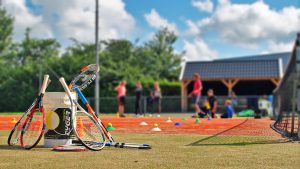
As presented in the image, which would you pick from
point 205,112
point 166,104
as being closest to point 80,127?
point 205,112

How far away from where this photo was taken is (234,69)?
131 ft

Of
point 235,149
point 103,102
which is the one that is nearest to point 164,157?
point 235,149

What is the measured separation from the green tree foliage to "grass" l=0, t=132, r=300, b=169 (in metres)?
28.4

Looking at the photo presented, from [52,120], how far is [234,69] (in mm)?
32477

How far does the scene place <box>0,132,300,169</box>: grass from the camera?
6.25 meters

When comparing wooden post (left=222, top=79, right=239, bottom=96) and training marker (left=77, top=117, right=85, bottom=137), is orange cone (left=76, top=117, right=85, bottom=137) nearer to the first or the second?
training marker (left=77, top=117, right=85, bottom=137)

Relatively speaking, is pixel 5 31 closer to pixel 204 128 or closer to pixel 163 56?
pixel 163 56

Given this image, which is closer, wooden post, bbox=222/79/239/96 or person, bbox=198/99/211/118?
person, bbox=198/99/211/118

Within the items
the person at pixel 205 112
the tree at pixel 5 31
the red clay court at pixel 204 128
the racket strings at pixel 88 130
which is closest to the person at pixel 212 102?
the person at pixel 205 112

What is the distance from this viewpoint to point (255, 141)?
31.7ft

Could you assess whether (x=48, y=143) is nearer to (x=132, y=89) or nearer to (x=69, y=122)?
(x=69, y=122)

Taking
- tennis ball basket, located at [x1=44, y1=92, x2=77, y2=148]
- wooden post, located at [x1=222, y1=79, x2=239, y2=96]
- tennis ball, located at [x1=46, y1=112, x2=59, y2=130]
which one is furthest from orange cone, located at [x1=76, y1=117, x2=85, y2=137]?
wooden post, located at [x1=222, y1=79, x2=239, y2=96]

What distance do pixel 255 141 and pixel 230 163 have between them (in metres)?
3.41

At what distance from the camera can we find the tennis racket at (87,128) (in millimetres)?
8305
